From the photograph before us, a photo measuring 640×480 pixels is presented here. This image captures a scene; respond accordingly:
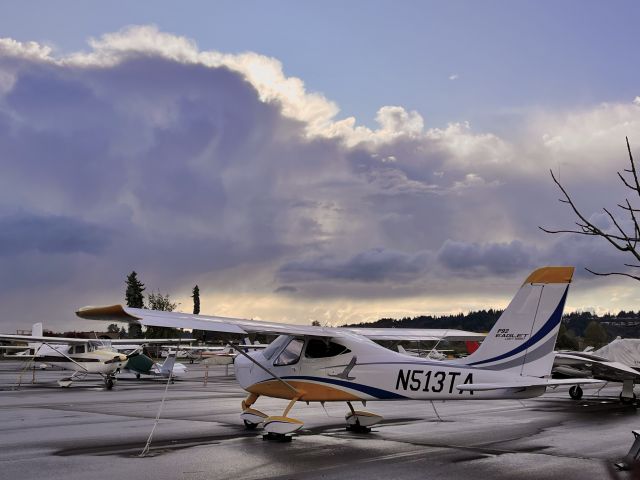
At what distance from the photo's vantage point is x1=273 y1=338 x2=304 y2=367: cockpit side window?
43.9 ft

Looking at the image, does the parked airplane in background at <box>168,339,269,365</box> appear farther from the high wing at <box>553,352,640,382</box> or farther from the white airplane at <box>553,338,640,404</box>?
the white airplane at <box>553,338,640,404</box>

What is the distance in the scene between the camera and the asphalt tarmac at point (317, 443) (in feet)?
31.2

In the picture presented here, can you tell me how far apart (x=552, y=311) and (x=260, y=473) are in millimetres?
5983

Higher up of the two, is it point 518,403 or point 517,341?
point 517,341

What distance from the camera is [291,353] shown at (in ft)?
44.3

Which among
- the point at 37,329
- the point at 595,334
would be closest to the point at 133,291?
the point at 37,329

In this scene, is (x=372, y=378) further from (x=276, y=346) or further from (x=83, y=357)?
(x=83, y=357)

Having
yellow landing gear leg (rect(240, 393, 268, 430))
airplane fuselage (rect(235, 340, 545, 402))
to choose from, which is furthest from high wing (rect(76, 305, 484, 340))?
yellow landing gear leg (rect(240, 393, 268, 430))

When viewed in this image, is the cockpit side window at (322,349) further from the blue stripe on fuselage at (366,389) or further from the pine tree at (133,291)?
the pine tree at (133,291)

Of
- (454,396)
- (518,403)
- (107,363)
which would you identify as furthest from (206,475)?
(107,363)

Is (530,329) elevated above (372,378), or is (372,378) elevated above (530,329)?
(530,329)

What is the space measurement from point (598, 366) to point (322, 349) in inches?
513

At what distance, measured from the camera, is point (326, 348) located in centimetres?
1309

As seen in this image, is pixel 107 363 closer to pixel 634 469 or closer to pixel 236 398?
pixel 236 398
